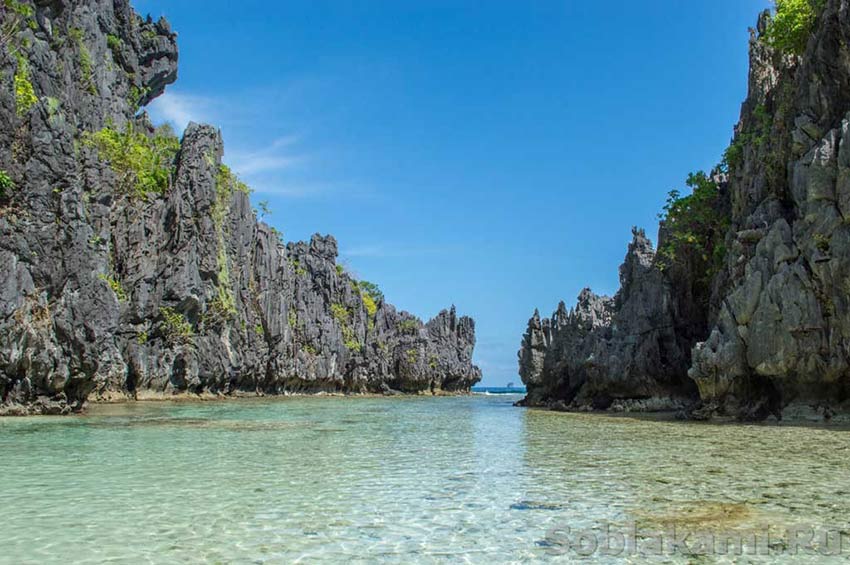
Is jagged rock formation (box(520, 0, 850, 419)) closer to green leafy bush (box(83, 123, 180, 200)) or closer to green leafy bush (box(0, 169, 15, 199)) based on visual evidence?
green leafy bush (box(0, 169, 15, 199))

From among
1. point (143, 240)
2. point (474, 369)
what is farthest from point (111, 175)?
point (474, 369)

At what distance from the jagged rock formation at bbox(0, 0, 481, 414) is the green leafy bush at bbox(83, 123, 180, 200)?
0.66 meters

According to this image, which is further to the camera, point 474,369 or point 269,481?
point 474,369

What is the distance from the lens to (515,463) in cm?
1438

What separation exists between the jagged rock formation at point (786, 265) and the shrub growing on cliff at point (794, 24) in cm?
81

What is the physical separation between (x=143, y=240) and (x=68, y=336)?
24775 mm

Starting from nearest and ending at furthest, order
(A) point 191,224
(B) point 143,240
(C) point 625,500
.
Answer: (C) point 625,500 → (B) point 143,240 → (A) point 191,224

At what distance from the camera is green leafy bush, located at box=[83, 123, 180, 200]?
48.1 metres

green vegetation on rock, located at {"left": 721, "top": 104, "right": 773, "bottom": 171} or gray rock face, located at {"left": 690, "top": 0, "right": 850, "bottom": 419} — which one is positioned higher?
green vegetation on rock, located at {"left": 721, "top": 104, "right": 773, "bottom": 171}

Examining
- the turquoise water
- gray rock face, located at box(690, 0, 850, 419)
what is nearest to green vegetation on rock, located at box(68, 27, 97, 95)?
the turquoise water

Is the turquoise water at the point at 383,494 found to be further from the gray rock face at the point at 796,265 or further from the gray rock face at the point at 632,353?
the gray rock face at the point at 632,353

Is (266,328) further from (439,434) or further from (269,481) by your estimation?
(269,481)

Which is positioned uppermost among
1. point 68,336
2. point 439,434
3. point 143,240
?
point 143,240

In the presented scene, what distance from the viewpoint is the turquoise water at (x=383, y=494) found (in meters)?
7.47
